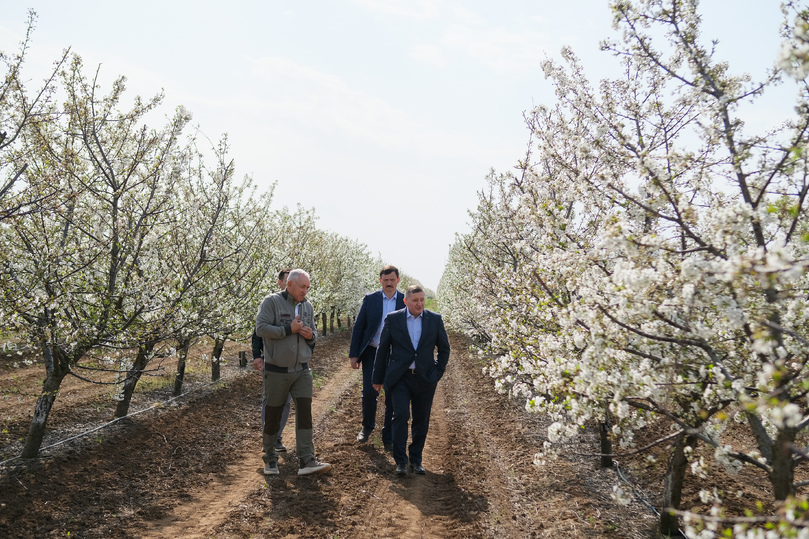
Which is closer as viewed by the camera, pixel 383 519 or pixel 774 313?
pixel 774 313

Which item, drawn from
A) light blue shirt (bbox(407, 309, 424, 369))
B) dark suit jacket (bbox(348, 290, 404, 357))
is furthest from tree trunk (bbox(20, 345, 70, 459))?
light blue shirt (bbox(407, 309, 424, 369))

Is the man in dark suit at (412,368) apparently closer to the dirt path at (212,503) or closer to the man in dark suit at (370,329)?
the man in dark suit at (370,329)

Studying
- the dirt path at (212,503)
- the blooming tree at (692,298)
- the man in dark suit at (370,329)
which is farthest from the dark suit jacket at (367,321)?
the blooming tree at (692,298)

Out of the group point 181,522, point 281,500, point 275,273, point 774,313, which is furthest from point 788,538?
point 275,273

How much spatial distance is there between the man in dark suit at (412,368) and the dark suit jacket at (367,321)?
124 centimetres

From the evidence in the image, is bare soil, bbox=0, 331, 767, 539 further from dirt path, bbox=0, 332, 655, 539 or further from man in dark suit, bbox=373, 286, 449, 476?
man in dark suit, bbox=373, 286, 449, 476

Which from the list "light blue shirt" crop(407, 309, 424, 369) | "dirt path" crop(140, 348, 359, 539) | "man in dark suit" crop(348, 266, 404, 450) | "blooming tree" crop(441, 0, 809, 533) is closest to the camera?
"blooming tree" crop(441, 0, 809, 533)

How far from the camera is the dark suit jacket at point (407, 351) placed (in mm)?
7062

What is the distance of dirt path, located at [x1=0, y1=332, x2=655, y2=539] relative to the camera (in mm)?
5375

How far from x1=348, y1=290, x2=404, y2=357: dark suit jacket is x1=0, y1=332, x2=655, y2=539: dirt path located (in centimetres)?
166

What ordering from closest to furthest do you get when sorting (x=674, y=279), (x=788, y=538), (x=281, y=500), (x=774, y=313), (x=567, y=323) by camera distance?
(x=788, y=538) < (x=774, y=313) < (x=674, y=279) < (x=567, y=323) < (x=281, y=500)

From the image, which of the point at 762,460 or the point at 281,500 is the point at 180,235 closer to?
the point at 281,500

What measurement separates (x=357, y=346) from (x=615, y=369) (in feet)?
18.0

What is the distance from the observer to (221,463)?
756 cm
